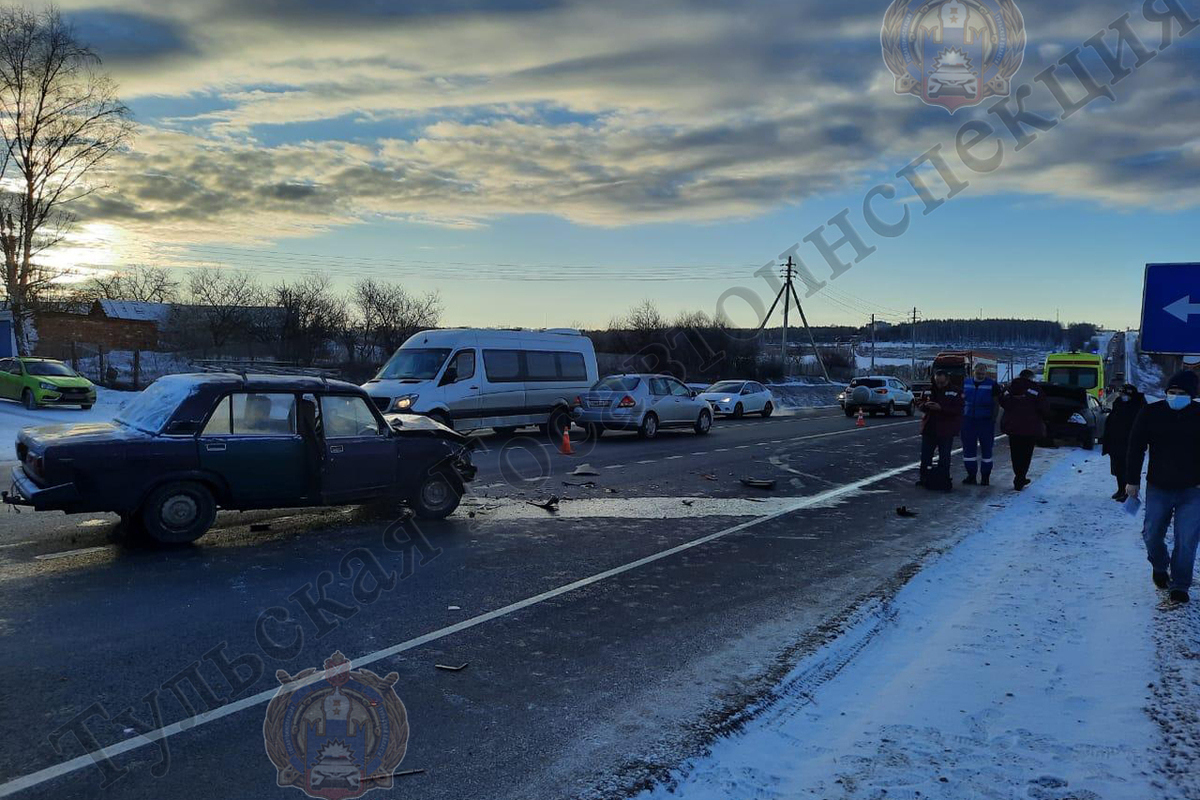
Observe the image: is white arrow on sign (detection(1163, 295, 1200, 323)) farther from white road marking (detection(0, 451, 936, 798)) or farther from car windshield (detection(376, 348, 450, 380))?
car windshield (detection(376, 348, 450, 380))

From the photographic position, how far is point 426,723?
4188mm

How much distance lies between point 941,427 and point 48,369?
2616 centimetres

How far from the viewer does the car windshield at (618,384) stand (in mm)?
20672

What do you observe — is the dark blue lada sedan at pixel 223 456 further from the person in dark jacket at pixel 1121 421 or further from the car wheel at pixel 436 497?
the person in dark jacket at pixel 1121 421

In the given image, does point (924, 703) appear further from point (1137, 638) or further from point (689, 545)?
point (689, 545)

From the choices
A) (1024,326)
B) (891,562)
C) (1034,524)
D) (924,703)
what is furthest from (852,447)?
(1024,326)

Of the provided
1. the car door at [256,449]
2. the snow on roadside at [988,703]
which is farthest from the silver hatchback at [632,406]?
the snow on roadside at [988,703]

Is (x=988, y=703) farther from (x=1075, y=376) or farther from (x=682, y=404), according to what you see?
(x=1075, y=376)

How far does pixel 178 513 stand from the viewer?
302 inches

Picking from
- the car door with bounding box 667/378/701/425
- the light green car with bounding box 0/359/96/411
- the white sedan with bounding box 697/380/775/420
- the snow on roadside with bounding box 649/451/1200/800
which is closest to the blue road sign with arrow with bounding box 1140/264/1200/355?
the snow on roadside with bounding box 649/451/1200/800

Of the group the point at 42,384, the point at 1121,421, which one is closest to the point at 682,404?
the point at 1121,421

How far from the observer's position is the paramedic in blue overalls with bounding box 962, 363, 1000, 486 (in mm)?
12758

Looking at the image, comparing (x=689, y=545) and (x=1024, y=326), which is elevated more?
(x=1024, y=326)

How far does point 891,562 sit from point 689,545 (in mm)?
1998
